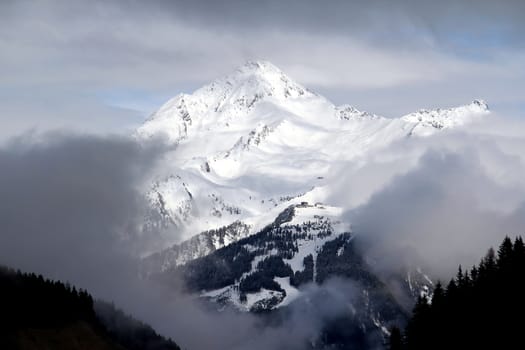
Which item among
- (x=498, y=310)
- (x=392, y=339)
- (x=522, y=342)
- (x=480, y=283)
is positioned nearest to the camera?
(x=522, y=342)

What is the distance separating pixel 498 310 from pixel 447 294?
1852 centimetres

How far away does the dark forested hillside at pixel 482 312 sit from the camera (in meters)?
156

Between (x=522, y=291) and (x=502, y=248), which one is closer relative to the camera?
(x=522, y=291)

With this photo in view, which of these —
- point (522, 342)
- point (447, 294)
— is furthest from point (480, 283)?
point (522, 342)

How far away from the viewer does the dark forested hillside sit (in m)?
156

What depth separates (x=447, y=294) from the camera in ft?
582

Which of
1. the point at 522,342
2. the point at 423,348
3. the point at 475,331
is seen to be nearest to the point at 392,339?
the point at 423,348

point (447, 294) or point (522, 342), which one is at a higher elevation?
point (447, 294)

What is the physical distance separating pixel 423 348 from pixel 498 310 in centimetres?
1803

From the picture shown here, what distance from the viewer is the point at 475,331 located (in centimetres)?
16125

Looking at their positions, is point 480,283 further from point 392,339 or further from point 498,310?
point 392,339

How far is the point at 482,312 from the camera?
162250 mm

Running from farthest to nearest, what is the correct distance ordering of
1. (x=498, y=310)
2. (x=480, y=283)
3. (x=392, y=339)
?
(x=392, y=339) → (x=480, y=283) → (x=498, y=310)

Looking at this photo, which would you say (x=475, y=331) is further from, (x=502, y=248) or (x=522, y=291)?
(x=502, y=248)
